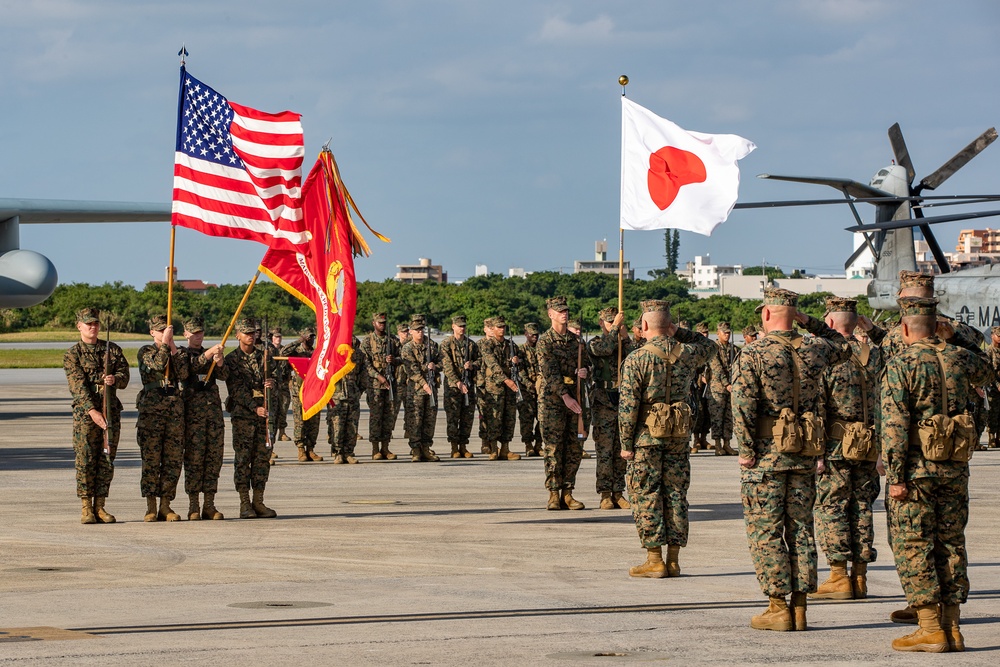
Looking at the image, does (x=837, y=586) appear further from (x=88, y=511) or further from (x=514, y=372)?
(x=514, y=372)

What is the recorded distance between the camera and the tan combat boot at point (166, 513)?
1234 cm

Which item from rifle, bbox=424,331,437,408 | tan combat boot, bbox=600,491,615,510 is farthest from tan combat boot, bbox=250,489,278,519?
rifle, bbox=424,331,437,408

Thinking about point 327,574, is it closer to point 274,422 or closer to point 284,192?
point 284,192

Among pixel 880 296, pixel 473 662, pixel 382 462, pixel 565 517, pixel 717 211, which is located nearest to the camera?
pixel 473 662

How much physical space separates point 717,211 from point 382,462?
28.2 ft

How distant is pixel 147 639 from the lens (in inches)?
280

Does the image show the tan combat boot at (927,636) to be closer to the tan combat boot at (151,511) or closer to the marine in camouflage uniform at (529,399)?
the tan combat boot at (151,511)

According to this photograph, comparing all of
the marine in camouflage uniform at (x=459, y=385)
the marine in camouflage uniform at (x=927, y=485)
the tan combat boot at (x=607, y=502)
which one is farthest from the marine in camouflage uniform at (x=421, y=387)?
the marine in camouflage uniform at (x=927, y=485)

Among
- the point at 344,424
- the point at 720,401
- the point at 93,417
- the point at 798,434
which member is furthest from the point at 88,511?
the point at 720,401

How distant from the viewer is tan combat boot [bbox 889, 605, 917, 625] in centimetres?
756

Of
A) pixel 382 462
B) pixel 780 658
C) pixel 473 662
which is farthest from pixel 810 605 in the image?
pixel 382 462

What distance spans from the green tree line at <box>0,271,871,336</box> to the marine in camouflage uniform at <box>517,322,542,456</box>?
157ft

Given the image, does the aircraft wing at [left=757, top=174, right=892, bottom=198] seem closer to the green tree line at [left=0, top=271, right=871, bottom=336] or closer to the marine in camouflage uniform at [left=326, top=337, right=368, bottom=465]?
the marine in camouflage uniform at [left=326, top=337, right=368, bottom=465]

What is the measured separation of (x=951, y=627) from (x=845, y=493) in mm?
1742
